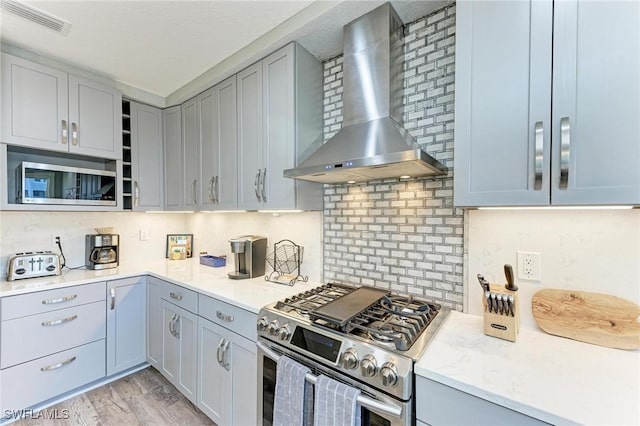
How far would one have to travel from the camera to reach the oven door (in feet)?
3.22

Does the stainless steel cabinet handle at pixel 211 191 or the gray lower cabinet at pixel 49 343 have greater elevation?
the stainless steel cabinet handle at pixel 211 191

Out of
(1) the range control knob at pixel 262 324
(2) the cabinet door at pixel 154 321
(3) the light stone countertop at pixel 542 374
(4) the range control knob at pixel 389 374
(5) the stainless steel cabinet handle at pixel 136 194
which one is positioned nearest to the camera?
(3) the light stone countertop at pixel 542 374

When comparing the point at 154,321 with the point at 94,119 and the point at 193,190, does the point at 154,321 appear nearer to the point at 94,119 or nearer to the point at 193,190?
the point at 193,190

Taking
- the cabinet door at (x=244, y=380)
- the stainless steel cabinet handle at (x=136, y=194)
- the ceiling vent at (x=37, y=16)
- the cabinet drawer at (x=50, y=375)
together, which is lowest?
the cabinet drawer at (x=50, y=375)

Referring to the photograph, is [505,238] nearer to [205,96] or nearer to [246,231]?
[246,231]

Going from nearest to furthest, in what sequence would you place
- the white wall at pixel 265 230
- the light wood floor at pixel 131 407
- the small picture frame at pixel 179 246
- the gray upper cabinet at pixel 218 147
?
1. the light wood floor at pixel 131 407
2. the white wall at pixel 265 230
3. the gray upper cabinet at pixel 218 147
4. the small picture frame at pixel 179 246

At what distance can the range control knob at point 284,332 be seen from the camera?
1.33 metres

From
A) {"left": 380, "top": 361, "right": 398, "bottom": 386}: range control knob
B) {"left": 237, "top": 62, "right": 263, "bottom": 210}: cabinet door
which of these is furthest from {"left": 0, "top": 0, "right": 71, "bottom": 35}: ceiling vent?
{"left": 380, "top": 361, "right": 398, "bottom": 386}: range control knob

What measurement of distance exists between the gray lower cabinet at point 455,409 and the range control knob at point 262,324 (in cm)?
77

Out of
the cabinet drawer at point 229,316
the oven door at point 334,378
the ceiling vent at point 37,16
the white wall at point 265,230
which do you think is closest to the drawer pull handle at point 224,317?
the cabinet drawer at point 229,316

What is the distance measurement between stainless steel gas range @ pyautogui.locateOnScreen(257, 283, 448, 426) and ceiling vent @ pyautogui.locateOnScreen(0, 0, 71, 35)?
2198 mm

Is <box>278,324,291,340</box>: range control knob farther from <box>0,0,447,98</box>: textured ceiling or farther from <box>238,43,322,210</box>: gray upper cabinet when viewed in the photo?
<box>0,0,447,98</box>: textured ceiling

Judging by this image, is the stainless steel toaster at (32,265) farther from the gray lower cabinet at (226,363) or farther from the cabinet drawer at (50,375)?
the gray lower cabinet at (226,363)

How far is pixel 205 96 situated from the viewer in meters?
2.46
